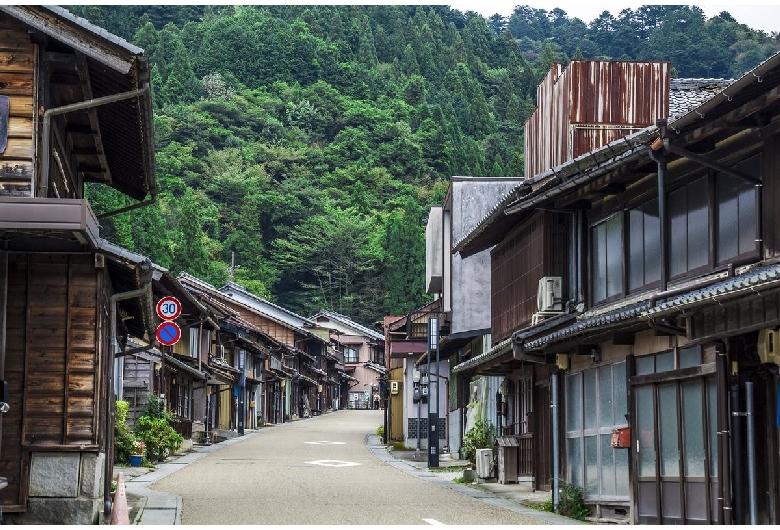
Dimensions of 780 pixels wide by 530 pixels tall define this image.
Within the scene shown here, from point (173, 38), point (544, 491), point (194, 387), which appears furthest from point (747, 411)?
point (173, 38)

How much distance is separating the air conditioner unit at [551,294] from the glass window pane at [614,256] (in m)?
2.12

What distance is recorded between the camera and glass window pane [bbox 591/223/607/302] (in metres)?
19.5

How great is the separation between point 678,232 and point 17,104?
359 inches

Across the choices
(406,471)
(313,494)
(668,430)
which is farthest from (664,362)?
(406,471)

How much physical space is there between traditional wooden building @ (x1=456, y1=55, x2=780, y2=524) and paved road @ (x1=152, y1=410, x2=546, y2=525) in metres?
2.13

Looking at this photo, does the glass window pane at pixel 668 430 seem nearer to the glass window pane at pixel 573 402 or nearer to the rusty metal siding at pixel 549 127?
the glass window pane at pixel 573 402

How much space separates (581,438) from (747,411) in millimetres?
6480

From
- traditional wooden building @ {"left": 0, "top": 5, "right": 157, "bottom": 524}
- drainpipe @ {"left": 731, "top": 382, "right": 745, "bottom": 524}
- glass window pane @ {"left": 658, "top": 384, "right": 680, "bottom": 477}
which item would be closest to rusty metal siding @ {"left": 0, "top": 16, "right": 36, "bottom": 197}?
traditional wooden building @ {"left": 0, "top": 5, "right": 157, "bottom": 524}

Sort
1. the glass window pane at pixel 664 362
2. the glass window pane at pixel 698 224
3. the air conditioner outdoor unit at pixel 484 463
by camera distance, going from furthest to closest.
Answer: the air conditioner outdoor unit at pixel 484 463 → the glass window pane at pixel 664 362 → the glass window pane at pixel 698 224

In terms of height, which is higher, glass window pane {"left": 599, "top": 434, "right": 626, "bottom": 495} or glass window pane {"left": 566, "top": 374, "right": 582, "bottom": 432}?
glass window pane {"left": 566, "top": 374, "right": 582, "bottom": 432}

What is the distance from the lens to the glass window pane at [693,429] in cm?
1453

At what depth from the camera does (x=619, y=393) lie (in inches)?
699

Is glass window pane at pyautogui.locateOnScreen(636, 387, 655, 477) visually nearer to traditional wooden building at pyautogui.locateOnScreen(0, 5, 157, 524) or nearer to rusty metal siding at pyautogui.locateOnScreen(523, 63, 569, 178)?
traditional wooden building at pyautogui.locateOnScreen(0, 5, 157, 524)

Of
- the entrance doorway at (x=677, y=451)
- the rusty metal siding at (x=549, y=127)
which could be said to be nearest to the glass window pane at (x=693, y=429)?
the entrance doorway at (x=677, y=451)
